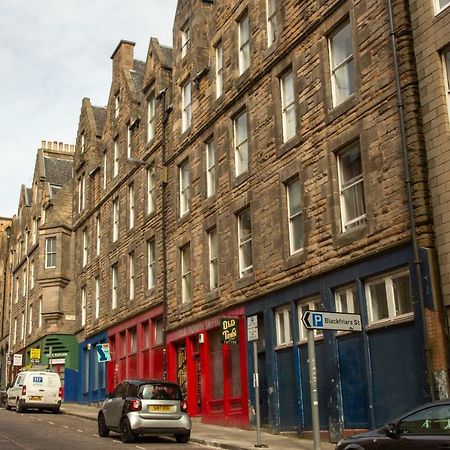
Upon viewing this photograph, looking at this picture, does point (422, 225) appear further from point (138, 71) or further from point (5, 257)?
point (5, 257)

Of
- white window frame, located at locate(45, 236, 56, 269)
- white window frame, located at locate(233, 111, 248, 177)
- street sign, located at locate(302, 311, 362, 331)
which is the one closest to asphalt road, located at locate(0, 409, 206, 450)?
street sign, located at locate(302, 311, 362, 331)

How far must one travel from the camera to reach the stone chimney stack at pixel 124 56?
35.9 metres

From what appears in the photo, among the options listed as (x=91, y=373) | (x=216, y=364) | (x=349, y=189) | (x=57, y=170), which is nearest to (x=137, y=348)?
(x=91, y=373)

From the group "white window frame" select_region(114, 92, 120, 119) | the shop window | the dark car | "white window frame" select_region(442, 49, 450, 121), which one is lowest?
the dark car

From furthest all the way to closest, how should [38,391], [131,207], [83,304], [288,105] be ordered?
[83,304]
[131,207]
[38,391]
[288,105]

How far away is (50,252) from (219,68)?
22.5m

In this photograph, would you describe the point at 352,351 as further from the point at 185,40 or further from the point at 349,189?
the point at 185,40

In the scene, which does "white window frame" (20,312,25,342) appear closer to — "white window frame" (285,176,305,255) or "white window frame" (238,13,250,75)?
"white window frame" (238,13,250,75)

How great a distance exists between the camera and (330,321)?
1324 centimetres

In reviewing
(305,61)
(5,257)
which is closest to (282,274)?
(305,61)

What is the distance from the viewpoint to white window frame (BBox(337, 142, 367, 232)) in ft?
52.7

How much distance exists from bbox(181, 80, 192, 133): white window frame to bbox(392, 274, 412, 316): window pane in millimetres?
13669

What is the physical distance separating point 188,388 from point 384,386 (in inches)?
426

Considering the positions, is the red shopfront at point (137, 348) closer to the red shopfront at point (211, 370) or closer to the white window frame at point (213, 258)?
the red shopfront at point (211, 370)
